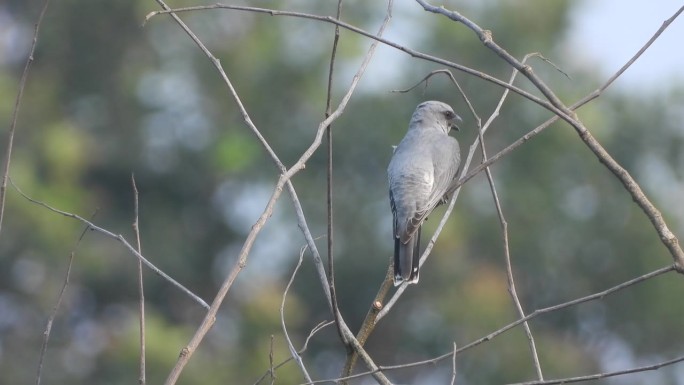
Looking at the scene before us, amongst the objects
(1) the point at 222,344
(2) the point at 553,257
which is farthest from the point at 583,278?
(1) the point at 222,344

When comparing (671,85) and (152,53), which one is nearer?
(671,85)

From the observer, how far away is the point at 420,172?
600 cm

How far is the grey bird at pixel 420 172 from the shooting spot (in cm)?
558

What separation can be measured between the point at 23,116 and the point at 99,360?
6.92 meters

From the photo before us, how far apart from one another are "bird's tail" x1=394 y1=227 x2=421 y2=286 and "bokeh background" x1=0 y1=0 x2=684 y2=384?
1338 centimetres

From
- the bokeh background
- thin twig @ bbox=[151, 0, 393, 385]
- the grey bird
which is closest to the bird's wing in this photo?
the grey bird

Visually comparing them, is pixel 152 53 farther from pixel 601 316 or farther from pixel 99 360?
pixel 601 316

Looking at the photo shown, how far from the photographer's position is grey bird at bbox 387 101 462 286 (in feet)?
18.3

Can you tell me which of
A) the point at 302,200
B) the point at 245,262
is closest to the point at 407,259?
the point at 245,262

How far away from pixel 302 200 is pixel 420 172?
15114 millimetres

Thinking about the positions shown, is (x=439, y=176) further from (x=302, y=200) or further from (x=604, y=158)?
(x=302, y=200)

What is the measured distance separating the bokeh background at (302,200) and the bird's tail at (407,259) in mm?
13381

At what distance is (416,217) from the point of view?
18.6ft

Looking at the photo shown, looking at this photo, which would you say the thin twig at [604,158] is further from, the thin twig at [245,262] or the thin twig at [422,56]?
the thin twig at [245,262]
